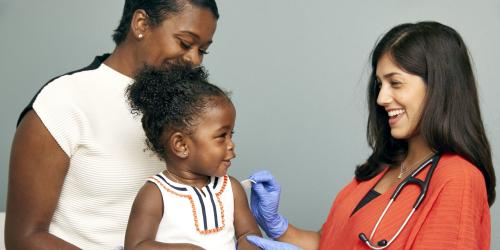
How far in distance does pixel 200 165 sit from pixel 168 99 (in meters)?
0.18

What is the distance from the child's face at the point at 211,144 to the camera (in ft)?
4.78

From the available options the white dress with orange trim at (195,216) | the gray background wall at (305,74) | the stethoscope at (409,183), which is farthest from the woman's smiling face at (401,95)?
the gray background wall at (305,74)

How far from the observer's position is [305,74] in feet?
9.42

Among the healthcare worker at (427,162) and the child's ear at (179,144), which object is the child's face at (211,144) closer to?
the child's ear at (179,144)

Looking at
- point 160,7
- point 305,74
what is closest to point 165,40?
point 160,7

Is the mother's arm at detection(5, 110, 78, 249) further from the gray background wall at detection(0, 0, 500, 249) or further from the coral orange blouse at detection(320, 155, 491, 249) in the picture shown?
the gray background wall at detection(0, 0, 500, 249)

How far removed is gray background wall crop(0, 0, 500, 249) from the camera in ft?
9.14

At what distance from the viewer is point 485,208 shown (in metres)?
1.50

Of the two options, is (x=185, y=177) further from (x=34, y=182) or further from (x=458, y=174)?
(x=458, y=174)

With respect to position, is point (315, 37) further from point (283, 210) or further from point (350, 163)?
point (283, 210)

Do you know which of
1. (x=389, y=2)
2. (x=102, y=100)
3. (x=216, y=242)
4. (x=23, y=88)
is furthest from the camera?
(x=23, y=88)

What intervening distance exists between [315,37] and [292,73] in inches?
8.1

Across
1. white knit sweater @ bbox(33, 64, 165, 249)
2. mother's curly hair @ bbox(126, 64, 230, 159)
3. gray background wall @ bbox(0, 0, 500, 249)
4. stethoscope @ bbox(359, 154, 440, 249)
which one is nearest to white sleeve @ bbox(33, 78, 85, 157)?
white knit sweater @ bbox(33, 64, 165, 249)

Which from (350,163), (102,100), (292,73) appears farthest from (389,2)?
(102,100)
